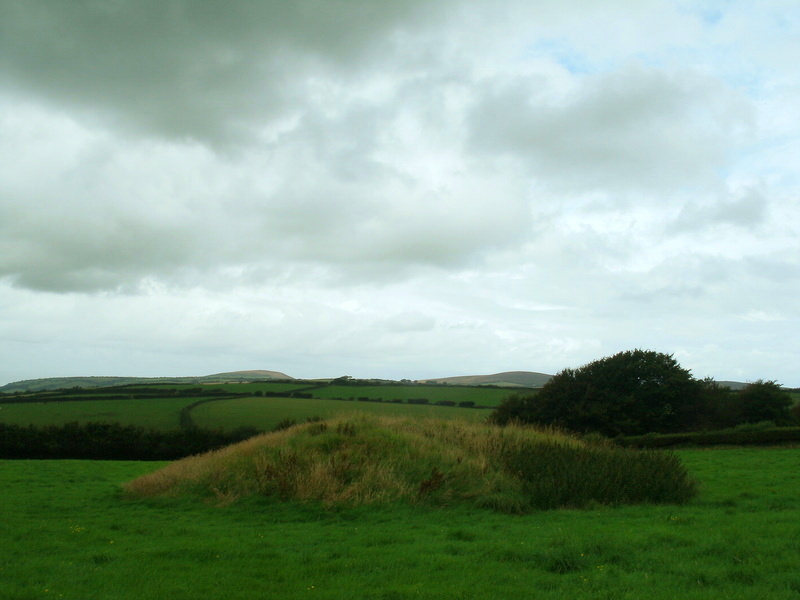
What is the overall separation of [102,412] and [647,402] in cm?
5006

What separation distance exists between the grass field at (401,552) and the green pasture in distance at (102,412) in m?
40.1

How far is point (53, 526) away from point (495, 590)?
10070 millimetres

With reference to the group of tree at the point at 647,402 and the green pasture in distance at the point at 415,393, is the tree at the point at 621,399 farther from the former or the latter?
the green pasture in distance at the point at 415,393

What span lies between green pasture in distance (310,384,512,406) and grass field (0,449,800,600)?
167 feet

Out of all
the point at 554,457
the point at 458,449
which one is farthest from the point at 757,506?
the point at 458,449

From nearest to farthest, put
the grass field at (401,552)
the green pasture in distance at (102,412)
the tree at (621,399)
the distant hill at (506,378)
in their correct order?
the grass field at (401,552)
the tree at (621,399)
the green pasture in distance at (102,412)
the distant hill at (506,378)

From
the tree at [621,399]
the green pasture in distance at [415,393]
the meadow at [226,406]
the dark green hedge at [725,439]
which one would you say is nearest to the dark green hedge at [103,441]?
the meadow at [226,406]

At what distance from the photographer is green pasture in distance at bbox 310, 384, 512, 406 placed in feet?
224

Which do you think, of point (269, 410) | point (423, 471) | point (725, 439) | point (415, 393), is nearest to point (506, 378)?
point (415, 393)

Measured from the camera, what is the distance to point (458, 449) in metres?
18.0

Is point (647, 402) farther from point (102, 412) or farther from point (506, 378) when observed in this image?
point (506, 378)

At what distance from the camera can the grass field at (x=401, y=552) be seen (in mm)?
6738

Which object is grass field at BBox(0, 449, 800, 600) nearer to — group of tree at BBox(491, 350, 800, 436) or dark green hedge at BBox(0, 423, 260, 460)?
group of tree at BBox(491, 350, 800, 436)

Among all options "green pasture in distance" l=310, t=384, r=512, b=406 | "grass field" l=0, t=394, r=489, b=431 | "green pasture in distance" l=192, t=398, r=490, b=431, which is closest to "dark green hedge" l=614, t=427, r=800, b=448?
"green pasture in distance" l=192, t=398, r=490, b=431
